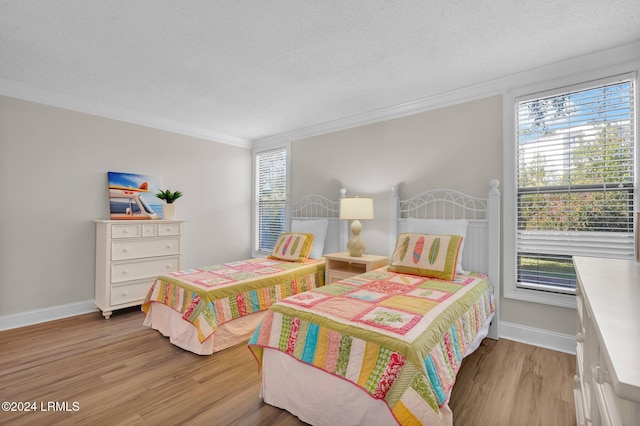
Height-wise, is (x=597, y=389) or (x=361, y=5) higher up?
(x=361, y=5)

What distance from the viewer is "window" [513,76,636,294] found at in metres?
2.42

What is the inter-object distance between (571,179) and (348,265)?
2271 mm

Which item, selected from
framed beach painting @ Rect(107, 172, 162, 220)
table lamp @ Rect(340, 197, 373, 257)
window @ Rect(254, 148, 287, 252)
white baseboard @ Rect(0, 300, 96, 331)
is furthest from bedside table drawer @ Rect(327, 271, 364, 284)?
white baseboard @ Rect(0, 300, 96, 331)

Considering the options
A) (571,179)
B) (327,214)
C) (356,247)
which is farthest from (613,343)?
(327,214)

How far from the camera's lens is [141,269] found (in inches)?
143

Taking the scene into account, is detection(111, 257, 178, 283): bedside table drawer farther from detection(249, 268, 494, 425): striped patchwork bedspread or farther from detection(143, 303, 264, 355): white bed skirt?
detection(249, 268, 494, 425): striped patchwork bedspread

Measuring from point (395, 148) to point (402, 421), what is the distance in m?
2.93

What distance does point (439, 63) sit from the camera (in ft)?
8.64

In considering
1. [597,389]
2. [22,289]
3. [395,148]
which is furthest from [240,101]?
[597,389]

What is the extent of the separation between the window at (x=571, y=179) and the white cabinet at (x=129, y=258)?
155 inches

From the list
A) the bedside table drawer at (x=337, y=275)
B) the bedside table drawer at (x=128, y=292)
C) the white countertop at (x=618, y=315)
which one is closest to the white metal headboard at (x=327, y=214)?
the bedside table drawer at (x=337, y=275)

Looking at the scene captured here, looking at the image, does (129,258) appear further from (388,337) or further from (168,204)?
(388,337)

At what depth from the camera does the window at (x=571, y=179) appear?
7.93ft

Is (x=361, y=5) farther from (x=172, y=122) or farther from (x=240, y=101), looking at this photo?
(x=172, y=122)
